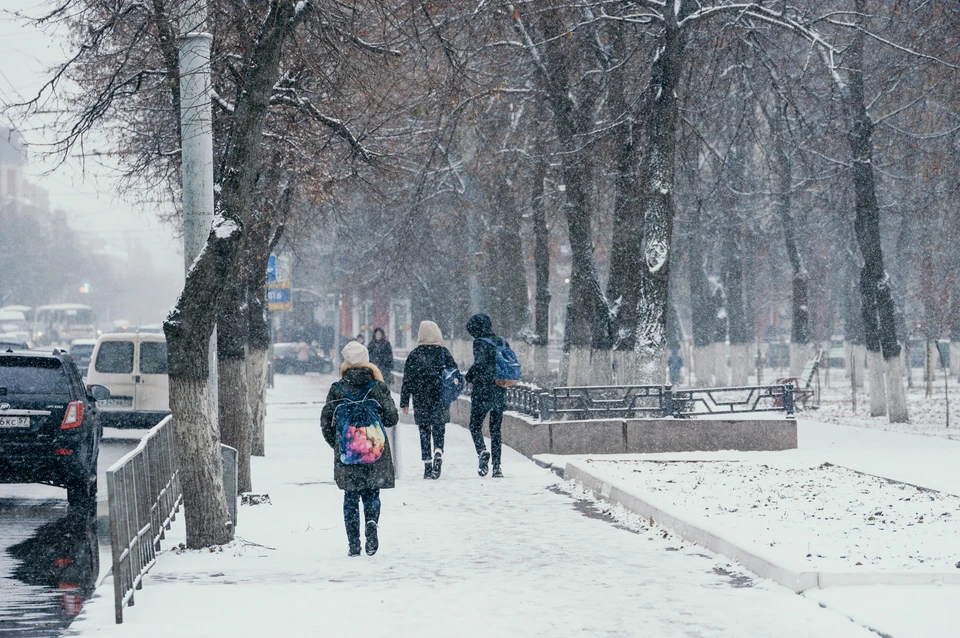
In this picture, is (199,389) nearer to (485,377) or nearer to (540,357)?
(485,377)

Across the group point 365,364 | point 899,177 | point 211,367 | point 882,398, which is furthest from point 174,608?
point 899,177

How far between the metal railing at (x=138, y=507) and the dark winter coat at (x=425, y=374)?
436 cm

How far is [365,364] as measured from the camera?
10.8 metres

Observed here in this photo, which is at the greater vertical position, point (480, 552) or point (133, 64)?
point (133, 64)

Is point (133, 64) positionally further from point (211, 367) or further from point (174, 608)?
point (174, 608)

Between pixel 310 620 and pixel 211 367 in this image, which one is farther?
pixel 211 367

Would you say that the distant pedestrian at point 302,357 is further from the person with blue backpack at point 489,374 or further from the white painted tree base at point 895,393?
the person with blue backpack at point 489,374

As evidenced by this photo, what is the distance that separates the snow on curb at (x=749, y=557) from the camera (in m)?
8.81

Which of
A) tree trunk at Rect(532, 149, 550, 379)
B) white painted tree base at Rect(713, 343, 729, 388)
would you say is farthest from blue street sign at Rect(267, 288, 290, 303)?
white painted tree base at Rect(713, 343, 729, 388)

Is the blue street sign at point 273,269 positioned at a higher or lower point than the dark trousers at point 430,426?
higher

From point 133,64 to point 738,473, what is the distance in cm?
812

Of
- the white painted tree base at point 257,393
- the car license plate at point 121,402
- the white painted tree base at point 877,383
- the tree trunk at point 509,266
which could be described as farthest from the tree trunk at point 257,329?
the white painted tree base at point 877,383

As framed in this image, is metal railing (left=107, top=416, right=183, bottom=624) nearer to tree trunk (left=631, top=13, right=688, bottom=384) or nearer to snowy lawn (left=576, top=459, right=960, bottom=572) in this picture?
snowy lawn (left=576, top=459, right=960, bottom=572)

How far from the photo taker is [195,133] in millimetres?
11633
